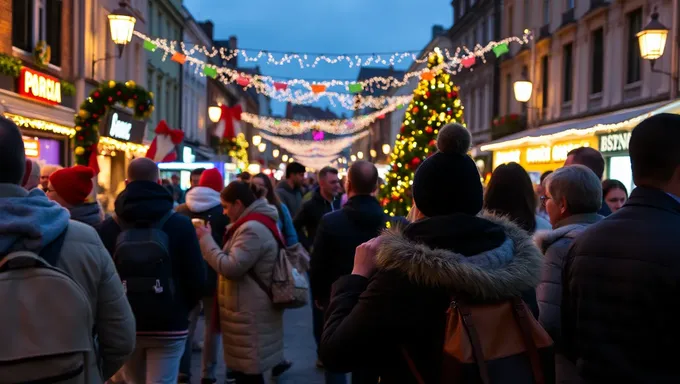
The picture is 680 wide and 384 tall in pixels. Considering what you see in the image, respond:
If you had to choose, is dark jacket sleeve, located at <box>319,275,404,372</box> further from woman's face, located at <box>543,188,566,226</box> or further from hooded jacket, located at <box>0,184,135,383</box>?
woman's face, located at <box>543,188,566,226</box>

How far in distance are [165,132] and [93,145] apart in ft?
5.02

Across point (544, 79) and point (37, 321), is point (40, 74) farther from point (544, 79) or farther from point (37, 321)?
point (544, 79)

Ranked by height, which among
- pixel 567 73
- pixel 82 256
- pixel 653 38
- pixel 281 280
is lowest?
pixel 281 280

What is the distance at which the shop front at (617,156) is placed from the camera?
15.3 meters

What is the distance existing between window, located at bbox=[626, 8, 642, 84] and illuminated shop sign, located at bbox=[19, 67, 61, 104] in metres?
14.0

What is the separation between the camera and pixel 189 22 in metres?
38.0

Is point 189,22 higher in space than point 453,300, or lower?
higher

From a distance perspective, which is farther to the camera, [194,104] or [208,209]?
[194,104]

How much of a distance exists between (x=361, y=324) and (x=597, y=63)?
21038 mm

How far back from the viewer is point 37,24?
597 inches

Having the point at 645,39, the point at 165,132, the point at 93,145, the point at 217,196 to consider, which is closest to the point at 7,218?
the point at 217,196

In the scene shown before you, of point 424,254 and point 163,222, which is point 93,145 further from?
point 424,254

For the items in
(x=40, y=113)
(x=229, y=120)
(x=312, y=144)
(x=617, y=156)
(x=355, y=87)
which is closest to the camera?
(x=40, y=113)

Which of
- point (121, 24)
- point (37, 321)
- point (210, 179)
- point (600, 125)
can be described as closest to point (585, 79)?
point (600, 125)
